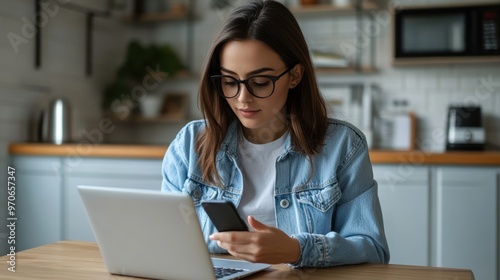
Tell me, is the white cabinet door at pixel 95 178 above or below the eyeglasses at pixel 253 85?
below

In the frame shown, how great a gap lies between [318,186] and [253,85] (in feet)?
0.98

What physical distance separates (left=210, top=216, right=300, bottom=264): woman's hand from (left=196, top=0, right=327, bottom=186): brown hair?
41cm

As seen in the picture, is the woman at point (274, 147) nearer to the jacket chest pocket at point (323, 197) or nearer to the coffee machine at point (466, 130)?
the jacket chest pocket at point (323, 197)

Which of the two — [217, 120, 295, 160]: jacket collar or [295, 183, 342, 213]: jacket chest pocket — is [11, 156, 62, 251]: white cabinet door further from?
[295, 183, 342, 213]: jacket chest pocket

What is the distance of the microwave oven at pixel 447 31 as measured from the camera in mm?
3334

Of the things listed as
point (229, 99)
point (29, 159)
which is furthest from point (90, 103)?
point (229, 99)

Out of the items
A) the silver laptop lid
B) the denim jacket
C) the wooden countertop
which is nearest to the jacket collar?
the denim jacket

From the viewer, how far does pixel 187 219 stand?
1.17 meters

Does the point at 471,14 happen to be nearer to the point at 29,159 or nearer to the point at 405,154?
the point at 405,154

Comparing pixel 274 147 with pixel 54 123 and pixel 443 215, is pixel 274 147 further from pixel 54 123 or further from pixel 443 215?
pixel 54 123

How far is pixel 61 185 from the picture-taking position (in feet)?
10.9

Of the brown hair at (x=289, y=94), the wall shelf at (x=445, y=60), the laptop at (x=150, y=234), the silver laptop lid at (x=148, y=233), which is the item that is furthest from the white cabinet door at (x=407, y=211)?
the silver laptop lid at (x=148, y=233)

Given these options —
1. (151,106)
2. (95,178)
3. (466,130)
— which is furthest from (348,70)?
(95,178)

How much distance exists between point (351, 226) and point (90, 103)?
2.76m
